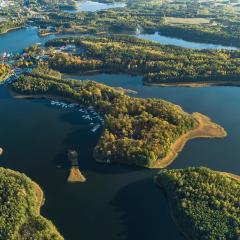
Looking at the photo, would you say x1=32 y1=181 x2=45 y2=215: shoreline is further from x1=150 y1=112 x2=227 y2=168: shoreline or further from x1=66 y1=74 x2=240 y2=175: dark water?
x1=66 y1=74 x2=240 y2=175: dark water

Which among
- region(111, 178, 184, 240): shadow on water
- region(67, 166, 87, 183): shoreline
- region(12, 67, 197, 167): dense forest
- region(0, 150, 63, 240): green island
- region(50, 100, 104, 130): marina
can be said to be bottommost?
region(111, 178, 184, 240): shadow on water

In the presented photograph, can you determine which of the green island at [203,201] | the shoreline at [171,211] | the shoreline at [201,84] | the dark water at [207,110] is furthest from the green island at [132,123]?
the shoreline at [201,84]

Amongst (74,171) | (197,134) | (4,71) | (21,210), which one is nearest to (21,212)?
(21,210)

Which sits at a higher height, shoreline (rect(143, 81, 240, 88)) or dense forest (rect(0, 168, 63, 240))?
dense forest (rect(0, 168, 63, 240))

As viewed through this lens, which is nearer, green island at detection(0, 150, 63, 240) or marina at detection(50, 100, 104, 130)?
green island at detection(0, 150, 63, 240)

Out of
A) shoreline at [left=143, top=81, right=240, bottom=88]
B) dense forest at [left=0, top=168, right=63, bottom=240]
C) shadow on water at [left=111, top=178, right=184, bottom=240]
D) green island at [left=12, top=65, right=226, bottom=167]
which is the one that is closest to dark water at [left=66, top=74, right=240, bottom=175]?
shoreline at [left=143, top=81, right=240, bottom=88]

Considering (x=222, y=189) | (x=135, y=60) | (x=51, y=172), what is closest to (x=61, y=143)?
(x=51, y=172)

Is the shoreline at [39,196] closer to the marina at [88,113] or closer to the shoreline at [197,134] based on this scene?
the shoreline at [197,134]
